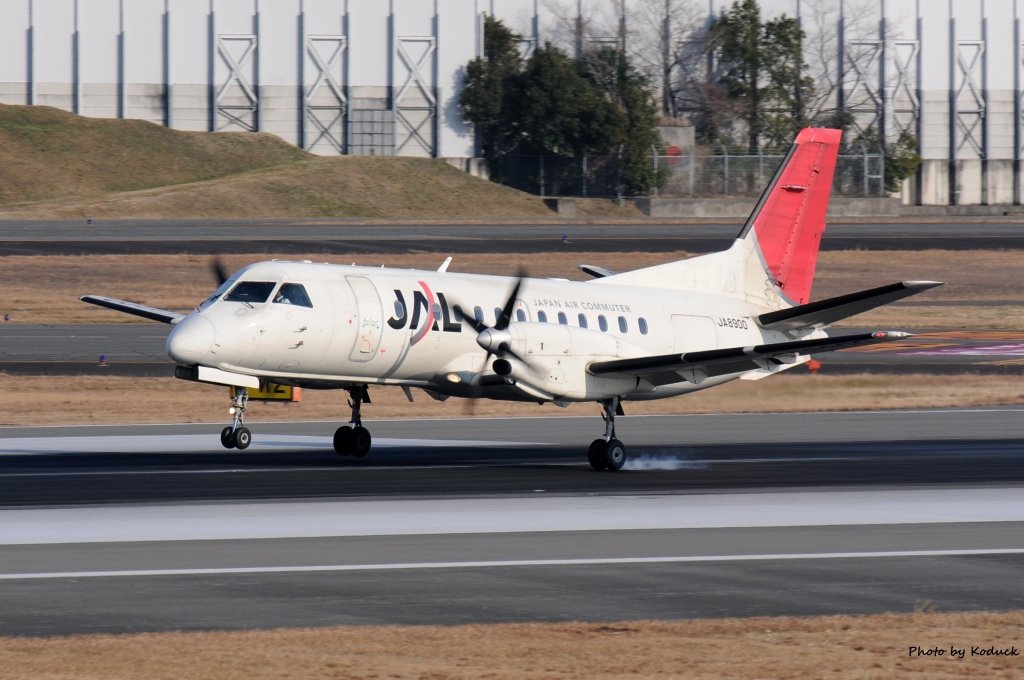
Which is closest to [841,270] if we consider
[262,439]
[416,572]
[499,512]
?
[262,439]

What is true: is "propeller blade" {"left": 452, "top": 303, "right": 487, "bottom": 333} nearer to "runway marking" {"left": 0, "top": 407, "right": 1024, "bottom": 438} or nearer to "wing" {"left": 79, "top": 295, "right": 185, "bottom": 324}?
"wing" {"left": 79, "top": 295, "right": 185, "bottom": 324}

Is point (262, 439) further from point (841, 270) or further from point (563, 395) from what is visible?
point (841, 270)

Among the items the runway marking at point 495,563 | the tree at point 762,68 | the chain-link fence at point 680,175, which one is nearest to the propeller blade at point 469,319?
the runway marking at point 495,563

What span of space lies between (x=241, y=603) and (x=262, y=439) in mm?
15520

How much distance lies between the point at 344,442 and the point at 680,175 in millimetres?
65421

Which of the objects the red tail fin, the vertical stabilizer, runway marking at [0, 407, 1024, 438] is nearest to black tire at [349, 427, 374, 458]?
runway marking at [0, 407, 1024, 438]

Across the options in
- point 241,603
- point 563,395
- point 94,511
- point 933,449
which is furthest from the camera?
point 933,449

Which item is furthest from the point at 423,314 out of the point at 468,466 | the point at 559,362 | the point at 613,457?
the point at 613,457

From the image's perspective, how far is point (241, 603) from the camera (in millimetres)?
13227

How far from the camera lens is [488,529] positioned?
58.6 ft

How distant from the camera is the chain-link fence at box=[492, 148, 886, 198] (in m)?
85.2

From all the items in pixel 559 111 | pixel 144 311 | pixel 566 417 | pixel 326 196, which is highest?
pixel 559 111

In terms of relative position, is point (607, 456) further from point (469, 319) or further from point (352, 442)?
point (352, 442)

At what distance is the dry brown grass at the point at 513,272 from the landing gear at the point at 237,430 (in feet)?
90.5
